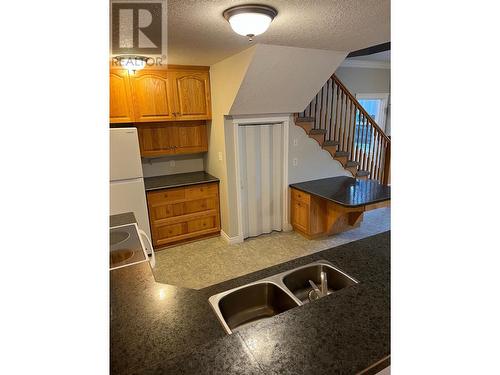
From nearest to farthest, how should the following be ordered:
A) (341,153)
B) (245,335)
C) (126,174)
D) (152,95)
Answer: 1. (245,335)
2. (126,174)
3. (152,95)
4. (341,153)

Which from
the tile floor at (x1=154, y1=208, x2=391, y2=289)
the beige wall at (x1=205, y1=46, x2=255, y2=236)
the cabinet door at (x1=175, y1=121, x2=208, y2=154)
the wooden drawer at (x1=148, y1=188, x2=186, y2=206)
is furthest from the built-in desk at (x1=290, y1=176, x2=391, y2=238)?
the wooden drawer at (x1=148, y1=188, x2=186, y2=206)

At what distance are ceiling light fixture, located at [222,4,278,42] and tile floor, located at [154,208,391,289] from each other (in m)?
2.31

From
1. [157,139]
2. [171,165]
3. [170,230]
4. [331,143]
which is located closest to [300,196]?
[331,143]

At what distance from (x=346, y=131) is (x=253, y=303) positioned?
10.7 feet

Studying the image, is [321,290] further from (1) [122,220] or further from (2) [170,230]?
(2) [170,230]

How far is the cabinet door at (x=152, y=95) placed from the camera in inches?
125

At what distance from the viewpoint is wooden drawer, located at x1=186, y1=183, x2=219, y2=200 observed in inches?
142

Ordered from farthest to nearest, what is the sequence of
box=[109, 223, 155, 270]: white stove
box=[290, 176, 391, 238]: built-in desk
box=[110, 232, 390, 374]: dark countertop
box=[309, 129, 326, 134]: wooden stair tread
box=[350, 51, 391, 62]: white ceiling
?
box=[350, 51, 391, 62]: white ceiling, box=[309, 129, 326, 134]: wooden stair tread, box=[290, 176, 391, 238]: built-in desk, box=[109, 223, 155, 270]: white stove, box=[110, 232, 390, 374]: dark countertop

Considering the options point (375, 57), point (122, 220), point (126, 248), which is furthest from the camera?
point (375, 57)

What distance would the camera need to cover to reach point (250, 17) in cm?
159

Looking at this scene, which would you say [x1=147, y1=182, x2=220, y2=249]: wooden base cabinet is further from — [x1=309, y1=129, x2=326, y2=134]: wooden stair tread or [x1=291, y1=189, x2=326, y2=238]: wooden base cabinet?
[x1=309, y1=129, x2=326, y2=134]: wooden stair tread

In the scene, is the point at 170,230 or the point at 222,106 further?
the point at 170,230
